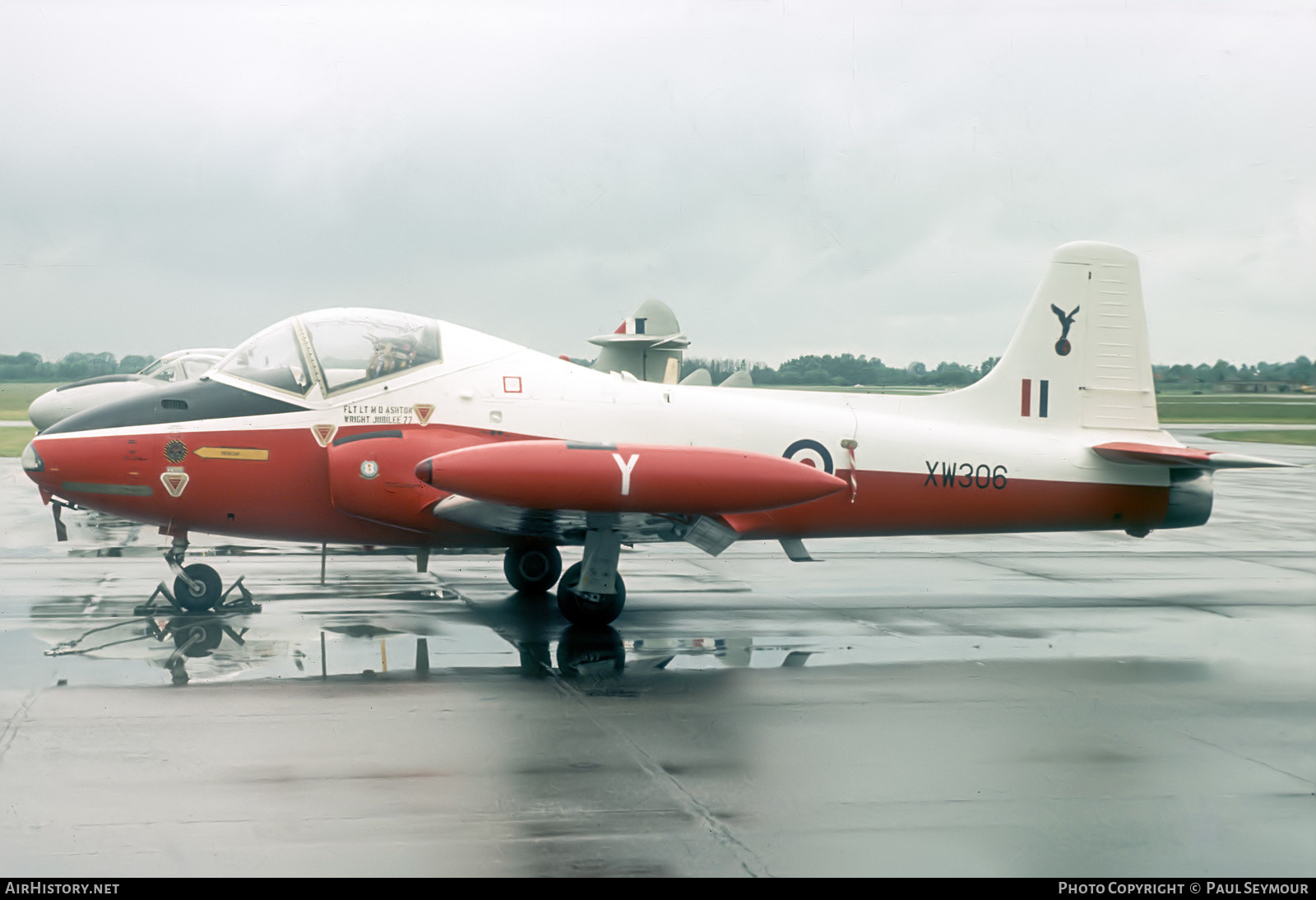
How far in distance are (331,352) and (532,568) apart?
2.96 metres

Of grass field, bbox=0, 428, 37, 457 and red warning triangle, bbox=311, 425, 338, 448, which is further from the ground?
red warning triangle, bbox=311, 425, 338, 448

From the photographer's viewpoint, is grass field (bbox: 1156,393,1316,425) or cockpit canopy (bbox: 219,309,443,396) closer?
cockpit canopy (bbox: 219,309,443,396)

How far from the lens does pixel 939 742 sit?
6094mm

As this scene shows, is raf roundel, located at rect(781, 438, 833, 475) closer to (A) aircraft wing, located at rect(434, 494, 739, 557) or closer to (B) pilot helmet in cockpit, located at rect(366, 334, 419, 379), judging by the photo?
(A) aircraft wing, located at rect(434, 494, 739, 557)

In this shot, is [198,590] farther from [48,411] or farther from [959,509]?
[48,411]

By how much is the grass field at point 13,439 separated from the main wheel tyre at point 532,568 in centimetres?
1986

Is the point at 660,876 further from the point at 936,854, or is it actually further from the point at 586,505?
the point at 586,505

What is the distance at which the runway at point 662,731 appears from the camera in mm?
4582

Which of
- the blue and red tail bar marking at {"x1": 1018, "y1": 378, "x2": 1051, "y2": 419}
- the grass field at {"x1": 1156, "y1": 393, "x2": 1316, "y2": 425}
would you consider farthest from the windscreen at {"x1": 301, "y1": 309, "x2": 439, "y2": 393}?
the grass field at {"x1": 1156, "y1": 393, "x2": 1316, "y2": 425}

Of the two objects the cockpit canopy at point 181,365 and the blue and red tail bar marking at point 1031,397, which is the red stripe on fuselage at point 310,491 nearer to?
the blue and red tail bar marking at point 1031,397

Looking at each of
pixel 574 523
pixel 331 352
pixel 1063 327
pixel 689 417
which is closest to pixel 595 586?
pixel 574 523

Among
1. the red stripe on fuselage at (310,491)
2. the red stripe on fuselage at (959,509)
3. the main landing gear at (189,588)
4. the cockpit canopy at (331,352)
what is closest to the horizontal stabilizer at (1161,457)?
the red stripe on fuselage at (959,509)

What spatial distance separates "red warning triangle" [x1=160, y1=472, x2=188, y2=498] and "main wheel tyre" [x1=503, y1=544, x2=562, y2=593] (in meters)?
3.09

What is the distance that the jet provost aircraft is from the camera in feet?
28.8
